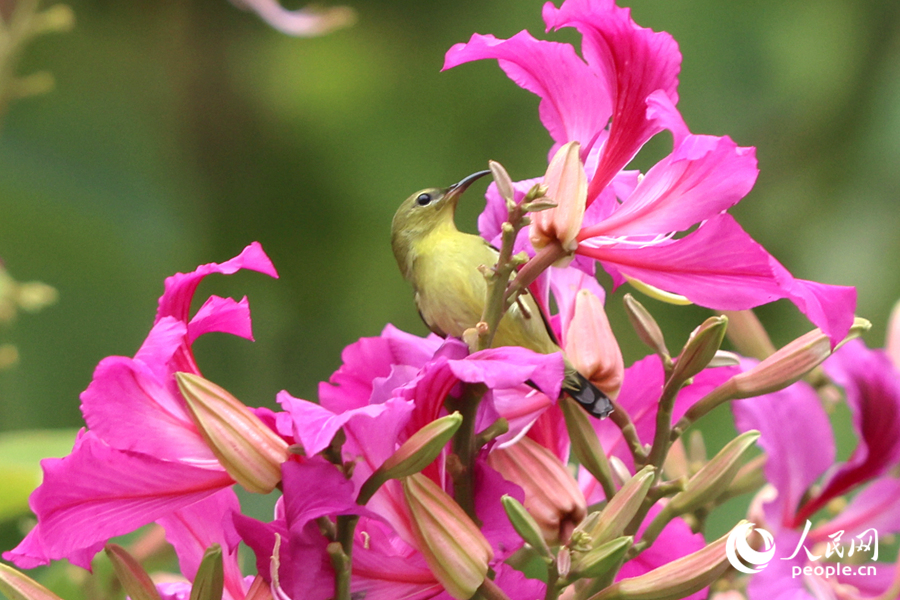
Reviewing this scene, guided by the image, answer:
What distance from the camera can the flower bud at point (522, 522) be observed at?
17 cm

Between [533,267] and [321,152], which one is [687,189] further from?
[321,152]

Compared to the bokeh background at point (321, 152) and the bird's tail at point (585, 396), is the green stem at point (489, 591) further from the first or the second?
the bokeh background at point (321, 152)

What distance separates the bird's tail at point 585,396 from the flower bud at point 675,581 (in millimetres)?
34

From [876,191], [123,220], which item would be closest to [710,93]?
[876,191]

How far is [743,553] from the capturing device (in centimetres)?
20

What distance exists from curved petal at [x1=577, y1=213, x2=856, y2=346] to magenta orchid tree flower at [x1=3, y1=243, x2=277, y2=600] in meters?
0.08

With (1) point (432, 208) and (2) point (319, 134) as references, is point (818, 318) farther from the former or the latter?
(2) point (319, 134)

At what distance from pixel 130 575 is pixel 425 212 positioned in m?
0.17

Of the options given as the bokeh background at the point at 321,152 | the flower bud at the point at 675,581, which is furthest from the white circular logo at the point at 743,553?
the bokeh background at the point at 321,152

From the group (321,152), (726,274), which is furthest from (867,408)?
(321,152)

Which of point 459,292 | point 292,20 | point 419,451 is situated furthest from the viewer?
point 292,20

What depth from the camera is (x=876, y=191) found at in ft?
2.73

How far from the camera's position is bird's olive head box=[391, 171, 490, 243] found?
32cm

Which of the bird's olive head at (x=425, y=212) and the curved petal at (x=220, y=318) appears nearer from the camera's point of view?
the curved petal at (x=220, y=318)
